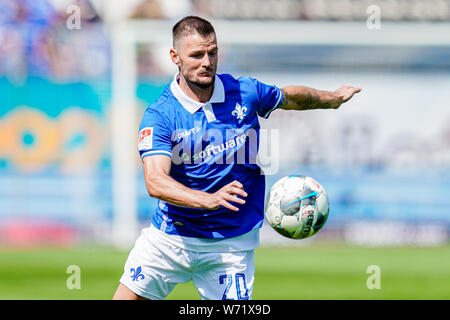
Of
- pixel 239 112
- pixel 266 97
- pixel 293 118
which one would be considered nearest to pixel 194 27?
pixel 239 112

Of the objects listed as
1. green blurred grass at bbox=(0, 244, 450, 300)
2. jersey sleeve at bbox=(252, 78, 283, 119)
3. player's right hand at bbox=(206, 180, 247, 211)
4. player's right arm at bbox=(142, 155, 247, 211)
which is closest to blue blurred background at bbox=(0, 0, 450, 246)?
green blurred grass at bbox=(0, 244, 450, 300)

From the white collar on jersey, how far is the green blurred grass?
4.61 meters

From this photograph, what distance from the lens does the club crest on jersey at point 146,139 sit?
5715 millimetres

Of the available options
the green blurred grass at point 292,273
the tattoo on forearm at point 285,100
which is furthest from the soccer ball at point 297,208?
the green blurred grass at point 292,273

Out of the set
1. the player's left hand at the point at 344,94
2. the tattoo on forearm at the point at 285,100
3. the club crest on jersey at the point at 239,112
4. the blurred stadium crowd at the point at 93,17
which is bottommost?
the club crest on jersey at the point at 239,112

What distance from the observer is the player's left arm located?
655 cm

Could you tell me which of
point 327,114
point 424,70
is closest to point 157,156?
point 327,114

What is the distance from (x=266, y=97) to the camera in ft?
20.6

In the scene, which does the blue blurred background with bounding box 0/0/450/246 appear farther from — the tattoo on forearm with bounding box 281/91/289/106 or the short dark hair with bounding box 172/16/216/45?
the short dark hair with bounding box 172/16/216/45

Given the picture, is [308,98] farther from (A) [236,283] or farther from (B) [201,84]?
(A) [236,283]

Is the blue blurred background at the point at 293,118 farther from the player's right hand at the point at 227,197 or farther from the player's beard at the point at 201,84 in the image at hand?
the player's right hand at the point at 227,197

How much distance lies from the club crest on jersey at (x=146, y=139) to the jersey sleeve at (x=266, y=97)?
96 cm

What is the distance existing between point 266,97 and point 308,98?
50 centimetres

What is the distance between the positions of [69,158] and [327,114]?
6.68 m
